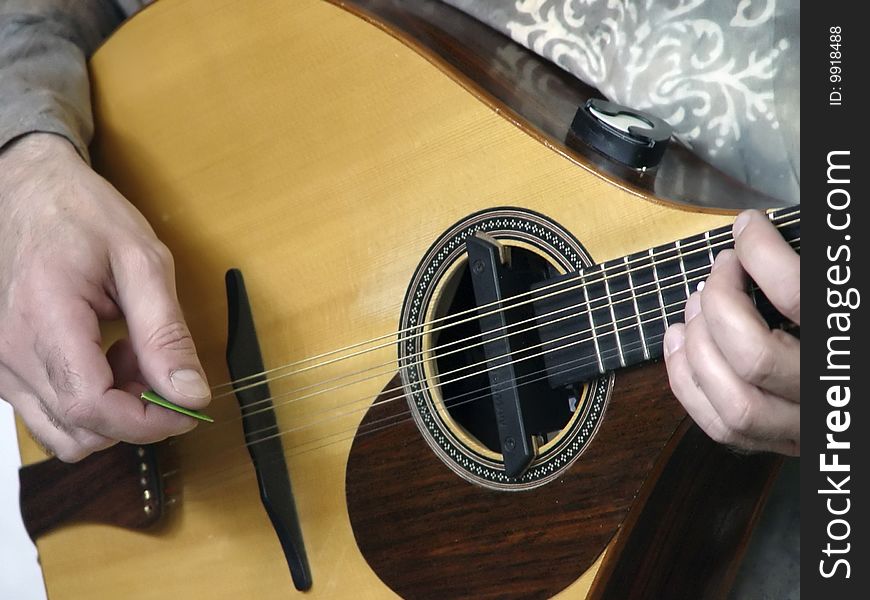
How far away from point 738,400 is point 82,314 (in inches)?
24.1

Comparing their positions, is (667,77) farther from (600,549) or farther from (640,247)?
(600,549)

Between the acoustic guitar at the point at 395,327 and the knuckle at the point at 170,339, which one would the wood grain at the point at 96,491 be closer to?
the acoustic guitar at the point at 395,327

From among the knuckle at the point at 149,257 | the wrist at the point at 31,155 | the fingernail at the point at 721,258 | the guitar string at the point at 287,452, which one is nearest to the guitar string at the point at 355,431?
the guitar string at the point at 287,452

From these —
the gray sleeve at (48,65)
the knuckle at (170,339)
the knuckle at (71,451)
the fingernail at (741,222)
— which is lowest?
the knuckle at (71,451)

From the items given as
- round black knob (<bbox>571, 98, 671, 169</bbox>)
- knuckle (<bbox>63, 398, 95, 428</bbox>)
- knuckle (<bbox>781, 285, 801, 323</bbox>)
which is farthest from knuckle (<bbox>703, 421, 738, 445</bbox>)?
knuckle (<bbox>63, 398, 95, 428</bbox>)

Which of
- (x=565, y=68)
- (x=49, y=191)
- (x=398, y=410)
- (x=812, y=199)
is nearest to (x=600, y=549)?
(x=398, y=410)

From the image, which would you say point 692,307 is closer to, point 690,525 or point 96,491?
point 690,525

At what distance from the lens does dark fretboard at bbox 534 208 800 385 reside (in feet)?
2.11

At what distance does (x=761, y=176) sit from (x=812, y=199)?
1.03 feet

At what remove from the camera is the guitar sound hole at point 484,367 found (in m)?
0.75

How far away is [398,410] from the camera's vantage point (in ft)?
2.74

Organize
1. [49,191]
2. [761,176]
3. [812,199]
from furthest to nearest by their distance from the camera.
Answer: [49,191] < [761,176] < [812,199]

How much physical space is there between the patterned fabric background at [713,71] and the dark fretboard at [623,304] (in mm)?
193

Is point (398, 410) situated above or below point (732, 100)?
below
